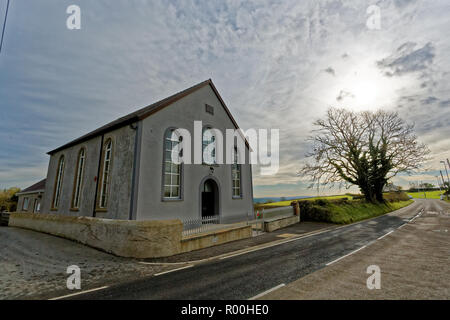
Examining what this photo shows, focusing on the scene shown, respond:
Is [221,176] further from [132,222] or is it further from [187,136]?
[132,222]

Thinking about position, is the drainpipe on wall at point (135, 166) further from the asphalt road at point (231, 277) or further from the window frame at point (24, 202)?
the window frame at point (24, 202)

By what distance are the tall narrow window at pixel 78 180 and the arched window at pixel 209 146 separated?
10.1m

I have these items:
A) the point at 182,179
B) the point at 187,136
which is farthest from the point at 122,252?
the point at 187,136

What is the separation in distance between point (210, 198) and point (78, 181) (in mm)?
10937

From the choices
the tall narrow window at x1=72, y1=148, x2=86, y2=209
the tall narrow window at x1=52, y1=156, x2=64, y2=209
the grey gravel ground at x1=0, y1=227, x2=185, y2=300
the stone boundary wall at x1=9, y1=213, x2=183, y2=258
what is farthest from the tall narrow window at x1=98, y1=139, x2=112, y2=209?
the tall narrow window at x1=52, y1=156, x2=64, y2=209

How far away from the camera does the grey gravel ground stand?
18.6 feet

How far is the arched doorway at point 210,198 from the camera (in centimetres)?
1516

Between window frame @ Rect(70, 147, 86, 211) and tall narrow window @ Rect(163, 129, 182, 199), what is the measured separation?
801 cm

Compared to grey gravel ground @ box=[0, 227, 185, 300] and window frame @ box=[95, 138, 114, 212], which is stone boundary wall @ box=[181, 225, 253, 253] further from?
window frame @ box=[95, 138, 114, 212]

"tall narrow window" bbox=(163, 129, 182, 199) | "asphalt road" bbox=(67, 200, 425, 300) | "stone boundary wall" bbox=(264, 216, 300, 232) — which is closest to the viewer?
"asphalt road" bbox=(67, 200, 425, 300)

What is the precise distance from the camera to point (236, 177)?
17.6 meters

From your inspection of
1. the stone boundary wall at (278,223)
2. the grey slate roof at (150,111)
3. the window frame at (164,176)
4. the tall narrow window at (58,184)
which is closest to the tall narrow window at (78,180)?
the grey slate roof at (150,111)

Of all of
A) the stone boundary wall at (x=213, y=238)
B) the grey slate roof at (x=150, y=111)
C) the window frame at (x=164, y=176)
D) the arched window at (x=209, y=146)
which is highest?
the grey slate roof at (x=150, y=111)

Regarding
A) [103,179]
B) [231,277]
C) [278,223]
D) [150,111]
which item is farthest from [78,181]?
[278,223]
